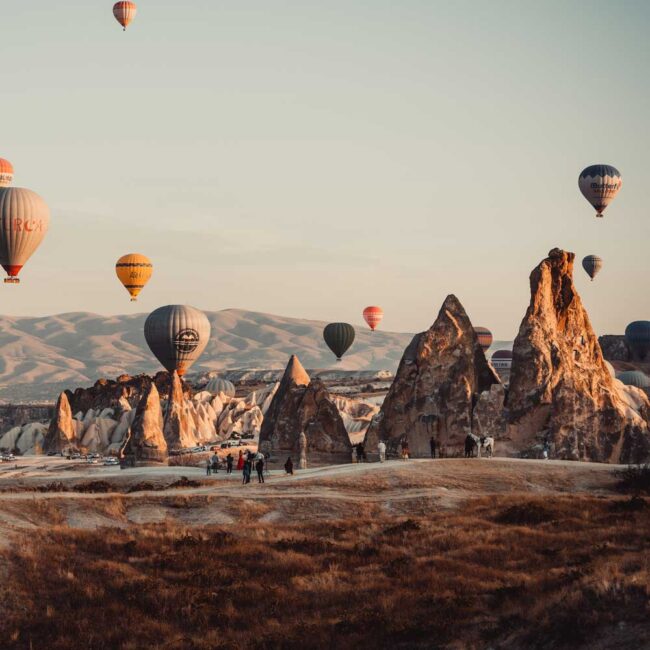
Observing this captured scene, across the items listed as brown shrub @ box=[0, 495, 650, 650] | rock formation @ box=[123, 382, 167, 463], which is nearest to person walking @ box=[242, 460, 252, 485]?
brown shrub @ box=[0, 495, 650, 650]

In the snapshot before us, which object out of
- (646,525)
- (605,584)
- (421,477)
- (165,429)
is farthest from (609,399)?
(165,429)

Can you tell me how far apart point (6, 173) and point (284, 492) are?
108389 mm

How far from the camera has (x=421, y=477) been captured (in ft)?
173

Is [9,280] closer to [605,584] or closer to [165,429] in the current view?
[165,429]

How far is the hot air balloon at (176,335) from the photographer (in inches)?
5896

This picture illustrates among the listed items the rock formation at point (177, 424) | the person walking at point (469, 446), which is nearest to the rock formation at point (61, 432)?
the rock formation at point (177, 424)

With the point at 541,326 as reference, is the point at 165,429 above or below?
below

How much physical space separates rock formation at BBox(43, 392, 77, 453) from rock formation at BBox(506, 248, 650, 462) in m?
67.2

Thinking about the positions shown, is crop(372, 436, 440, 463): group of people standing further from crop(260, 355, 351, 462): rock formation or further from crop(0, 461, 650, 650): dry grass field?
crop(0, 461, 650, 650): dry grass field

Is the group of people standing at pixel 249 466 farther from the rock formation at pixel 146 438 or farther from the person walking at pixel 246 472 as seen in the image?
the rock formation at pixel 146 438

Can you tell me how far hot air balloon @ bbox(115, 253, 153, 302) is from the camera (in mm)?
148125

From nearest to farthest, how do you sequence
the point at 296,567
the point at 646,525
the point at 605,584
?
the point at 605,584
the point at 296,567
the point at 646,525

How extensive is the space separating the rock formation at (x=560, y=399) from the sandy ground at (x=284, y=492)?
379 inches

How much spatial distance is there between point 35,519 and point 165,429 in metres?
69.4
